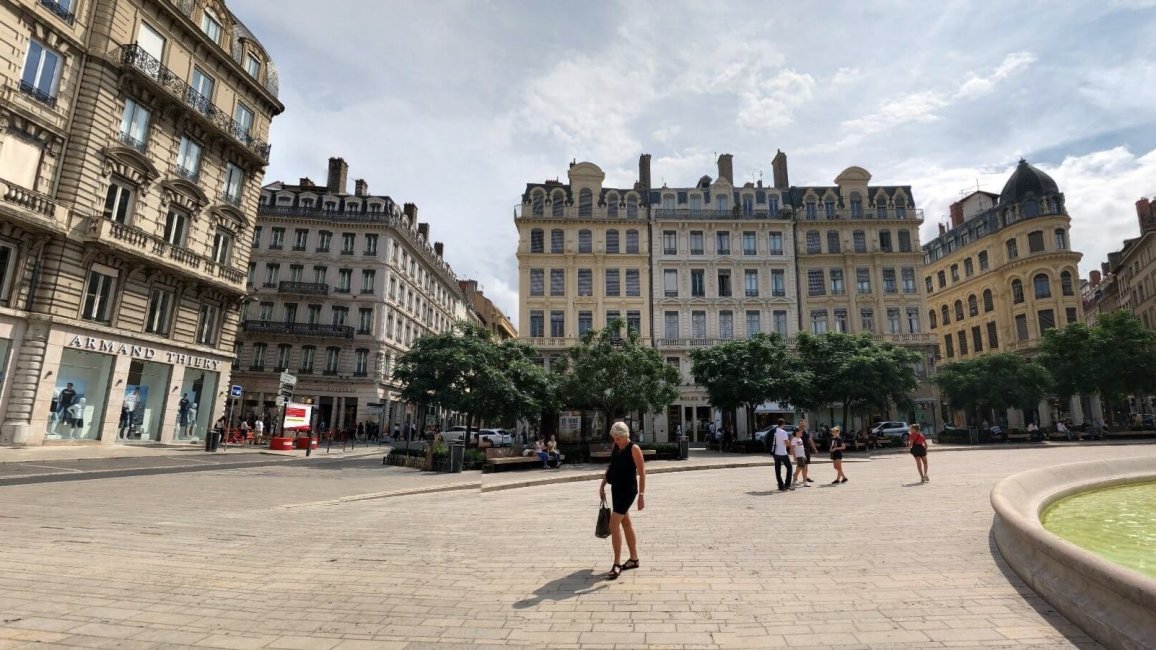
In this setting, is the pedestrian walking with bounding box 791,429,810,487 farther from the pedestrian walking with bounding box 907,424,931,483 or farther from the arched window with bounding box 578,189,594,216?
the arched window with bounding box 578,189,594,216

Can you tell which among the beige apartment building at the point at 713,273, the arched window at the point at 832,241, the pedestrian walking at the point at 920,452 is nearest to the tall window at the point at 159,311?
the pedestrian walking at the point at 920,452

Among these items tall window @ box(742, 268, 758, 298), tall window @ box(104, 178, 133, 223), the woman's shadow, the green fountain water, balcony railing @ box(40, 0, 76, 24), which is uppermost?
balcony railing @ box(40, 0, 76, 24)

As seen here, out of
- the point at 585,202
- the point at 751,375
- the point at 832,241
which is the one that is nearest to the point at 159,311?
the point at 751,375

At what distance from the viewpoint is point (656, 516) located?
10047 millimetres

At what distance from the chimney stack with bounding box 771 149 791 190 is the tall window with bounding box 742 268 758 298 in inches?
361

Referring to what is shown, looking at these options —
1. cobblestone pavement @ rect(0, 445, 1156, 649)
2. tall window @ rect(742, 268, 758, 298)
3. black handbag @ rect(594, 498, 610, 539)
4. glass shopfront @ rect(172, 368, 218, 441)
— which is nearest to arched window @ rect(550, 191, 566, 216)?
tall window @ rect(742, 268, 758, 298)

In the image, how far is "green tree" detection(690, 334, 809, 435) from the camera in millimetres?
29734

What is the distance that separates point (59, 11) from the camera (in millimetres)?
21375

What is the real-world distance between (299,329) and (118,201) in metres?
22.4

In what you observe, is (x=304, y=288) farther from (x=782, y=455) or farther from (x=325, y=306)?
(x=782, y=455)

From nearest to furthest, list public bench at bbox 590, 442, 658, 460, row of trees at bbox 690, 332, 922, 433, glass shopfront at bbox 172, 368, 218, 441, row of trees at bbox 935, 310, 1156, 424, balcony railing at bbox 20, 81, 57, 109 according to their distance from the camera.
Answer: balcony railing at bbox 20, 81, 57, 109 < public bench at bbox 590, 442, 658, 460 < glass shopfront at bbox 172, 368, 218, 441 < row of trees at bbox 690, 332, 922, 433 < row of trees at bbox 935, 310, 1156, 424

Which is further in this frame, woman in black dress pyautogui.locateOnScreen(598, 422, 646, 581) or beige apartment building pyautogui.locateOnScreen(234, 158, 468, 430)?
beige apartment building pyautogui.locateOnScreen(234, 158, 468, 430)

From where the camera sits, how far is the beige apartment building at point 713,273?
149 ft

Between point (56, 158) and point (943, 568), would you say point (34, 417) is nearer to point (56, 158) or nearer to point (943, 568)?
point (56, 158)
